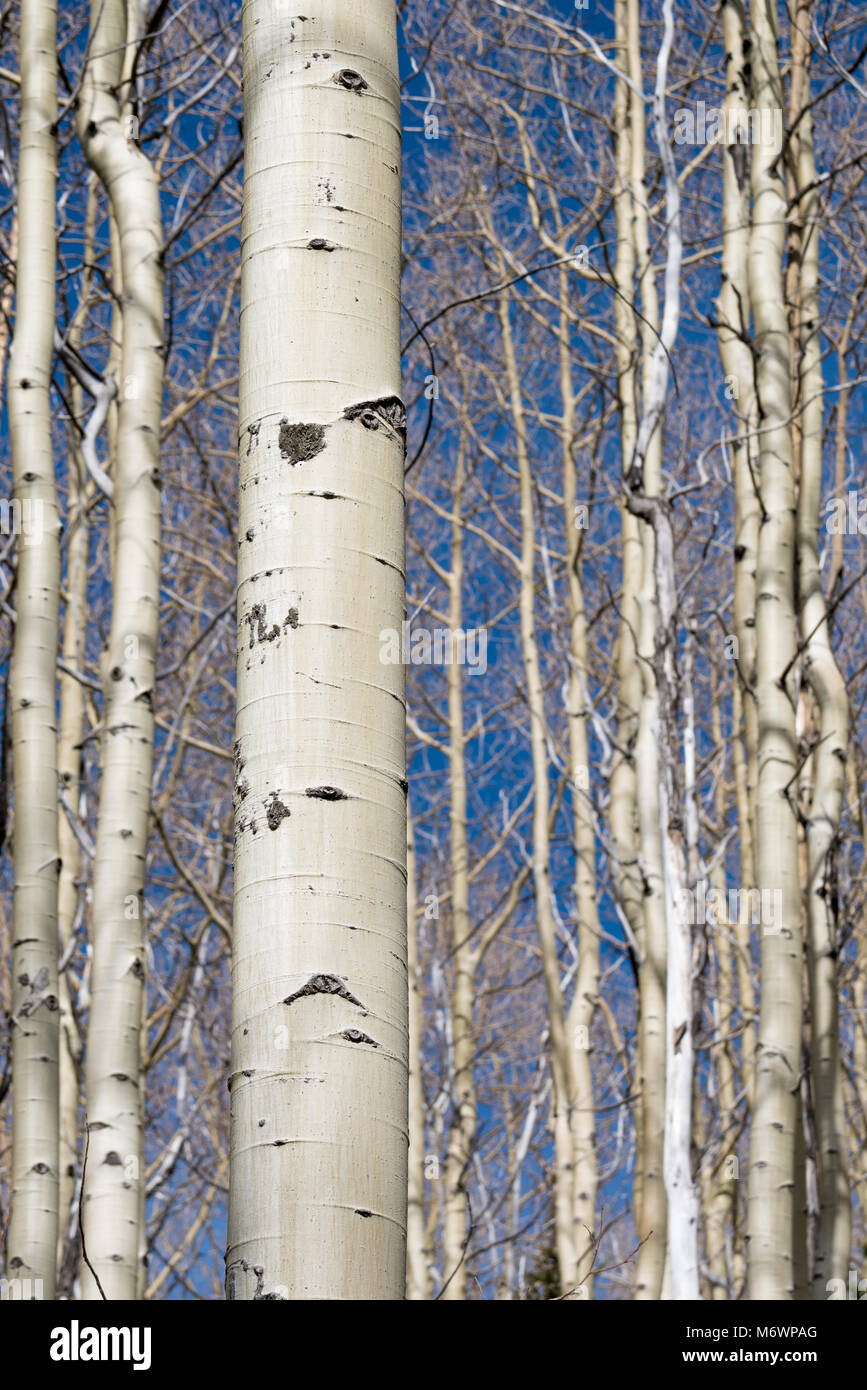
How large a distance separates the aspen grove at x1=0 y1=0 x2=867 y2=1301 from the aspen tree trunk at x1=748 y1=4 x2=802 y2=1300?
0.04 feet

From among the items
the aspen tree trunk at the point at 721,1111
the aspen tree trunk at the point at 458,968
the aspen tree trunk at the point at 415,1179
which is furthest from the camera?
the aspen tree trunk at the point at 458,968

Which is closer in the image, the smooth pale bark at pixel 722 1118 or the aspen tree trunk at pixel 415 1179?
the smooth pale bark at pixel 722 1118

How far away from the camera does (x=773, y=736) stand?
396cm

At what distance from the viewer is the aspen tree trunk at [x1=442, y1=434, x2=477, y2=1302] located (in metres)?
7.56

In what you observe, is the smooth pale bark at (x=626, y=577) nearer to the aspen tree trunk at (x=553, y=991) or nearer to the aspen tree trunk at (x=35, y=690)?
the aspen tree trunk at (x=553, y=991)

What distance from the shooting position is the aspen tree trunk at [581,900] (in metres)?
6.18

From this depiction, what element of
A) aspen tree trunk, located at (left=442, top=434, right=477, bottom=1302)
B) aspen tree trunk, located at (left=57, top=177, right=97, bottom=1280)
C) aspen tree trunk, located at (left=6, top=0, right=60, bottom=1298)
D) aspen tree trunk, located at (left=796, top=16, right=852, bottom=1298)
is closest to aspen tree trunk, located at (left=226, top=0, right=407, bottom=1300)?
aspen tree trunk, located at (left=6, top=0, right=60, bottom=1298)

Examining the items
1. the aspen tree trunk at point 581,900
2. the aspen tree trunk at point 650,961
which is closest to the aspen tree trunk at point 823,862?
the aspen tree trunk at point 650,961

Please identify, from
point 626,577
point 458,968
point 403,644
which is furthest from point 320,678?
point 458,968

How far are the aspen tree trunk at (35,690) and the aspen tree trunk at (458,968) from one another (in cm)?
411

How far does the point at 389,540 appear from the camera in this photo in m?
1.52

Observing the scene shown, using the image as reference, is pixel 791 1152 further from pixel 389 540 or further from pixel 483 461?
pixel 483 461

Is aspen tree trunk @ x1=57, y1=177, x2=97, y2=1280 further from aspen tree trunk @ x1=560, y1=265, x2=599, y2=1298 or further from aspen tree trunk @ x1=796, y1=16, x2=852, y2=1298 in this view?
aspen tree trunk @ x1=796, y1=16, x2=852, y2=1298

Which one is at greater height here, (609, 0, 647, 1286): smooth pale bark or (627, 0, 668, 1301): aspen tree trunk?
(609, 0, 647, 1286): smooth pale bark
